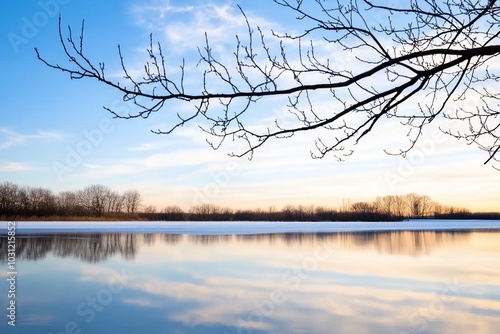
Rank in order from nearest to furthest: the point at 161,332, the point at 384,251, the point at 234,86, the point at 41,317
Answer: the point at 234,86, the point at 161,332, the point at 41,317, the point at 384,251

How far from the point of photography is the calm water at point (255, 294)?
5.84 m

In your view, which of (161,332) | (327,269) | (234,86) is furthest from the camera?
(327,269)

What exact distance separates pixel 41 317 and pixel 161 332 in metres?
1.72

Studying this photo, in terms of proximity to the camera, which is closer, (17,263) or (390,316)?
(390,316)

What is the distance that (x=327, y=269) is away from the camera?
35.3ft

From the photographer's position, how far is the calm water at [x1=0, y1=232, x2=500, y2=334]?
5.84 meters

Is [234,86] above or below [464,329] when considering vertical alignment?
above

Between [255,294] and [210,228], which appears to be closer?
[255,294]

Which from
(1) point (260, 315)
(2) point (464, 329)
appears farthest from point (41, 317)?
(2) point (464, 329)

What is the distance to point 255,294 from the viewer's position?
25.3ft

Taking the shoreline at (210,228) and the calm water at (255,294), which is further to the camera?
the shoreline at (210,228)

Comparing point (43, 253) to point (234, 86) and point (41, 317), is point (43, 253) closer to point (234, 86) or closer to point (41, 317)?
point (41, 317)

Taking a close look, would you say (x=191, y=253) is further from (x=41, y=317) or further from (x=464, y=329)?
(x=464, y=329)

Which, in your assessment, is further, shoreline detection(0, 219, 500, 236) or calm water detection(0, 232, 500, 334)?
shoreline detection(0, 219, 500, 236)
